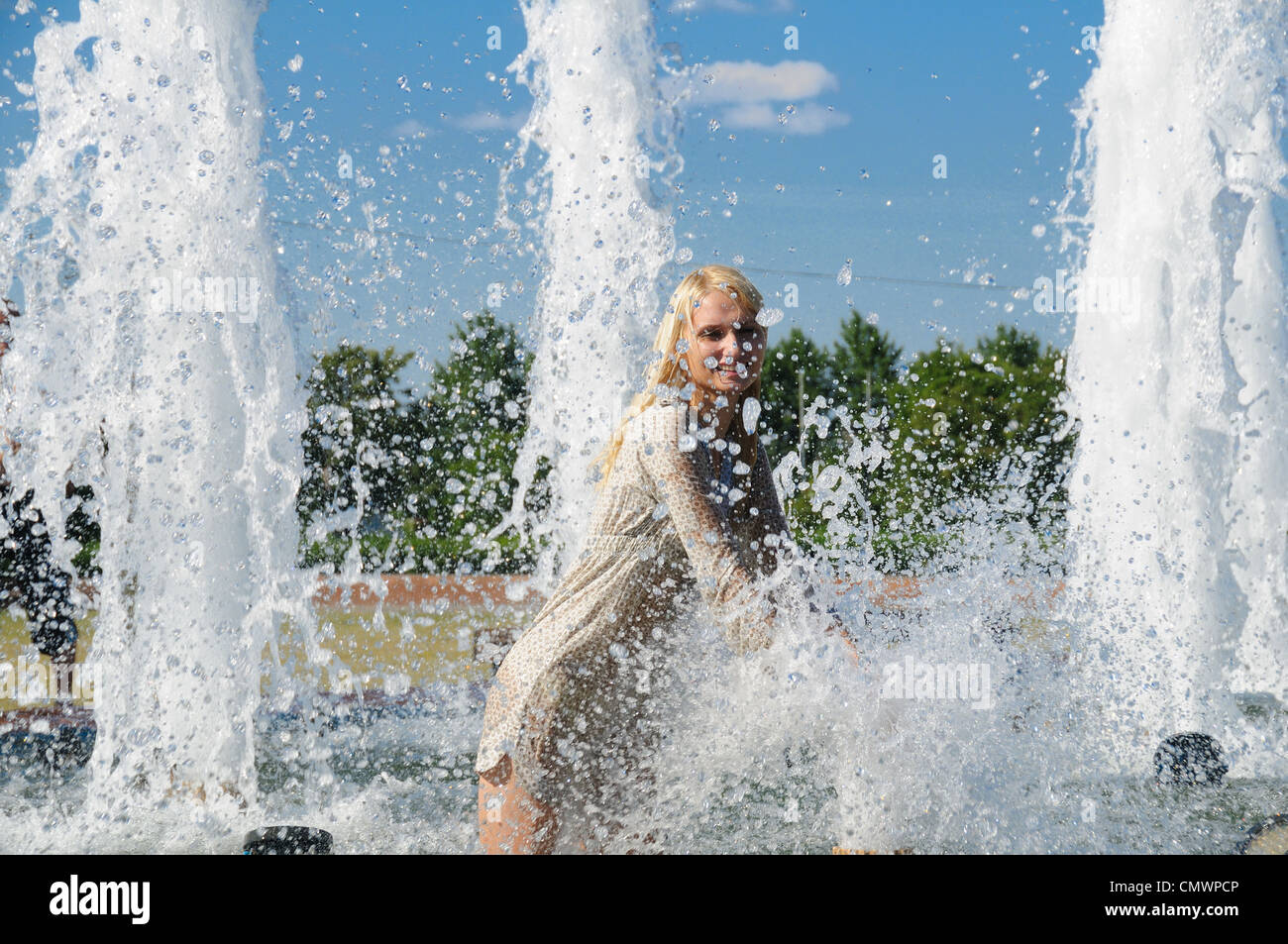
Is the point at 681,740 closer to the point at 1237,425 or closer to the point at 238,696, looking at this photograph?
the point at 238,696

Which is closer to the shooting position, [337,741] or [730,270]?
[730,270]

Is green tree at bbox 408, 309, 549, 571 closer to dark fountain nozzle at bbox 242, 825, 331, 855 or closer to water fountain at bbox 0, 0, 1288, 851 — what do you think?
water fountain at bbox 0, 0, 1288, 851

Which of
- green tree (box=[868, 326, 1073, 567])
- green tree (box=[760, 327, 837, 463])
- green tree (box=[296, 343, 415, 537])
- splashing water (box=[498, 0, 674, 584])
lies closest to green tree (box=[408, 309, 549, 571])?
green tree (box=[296, 343, 415, 537])

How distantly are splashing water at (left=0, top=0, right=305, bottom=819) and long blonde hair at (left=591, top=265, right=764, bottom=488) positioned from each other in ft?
8.34

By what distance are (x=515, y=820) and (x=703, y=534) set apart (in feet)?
2.34

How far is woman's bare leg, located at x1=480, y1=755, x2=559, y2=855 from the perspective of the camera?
2.31 m

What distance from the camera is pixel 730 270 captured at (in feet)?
7.99

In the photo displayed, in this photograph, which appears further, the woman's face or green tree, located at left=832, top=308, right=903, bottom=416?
green tree, located at left=832, top=308, right=903, bottom=416

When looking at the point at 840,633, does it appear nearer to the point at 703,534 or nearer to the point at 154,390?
the point at 703,534

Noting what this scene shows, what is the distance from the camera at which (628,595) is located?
2.36 meters

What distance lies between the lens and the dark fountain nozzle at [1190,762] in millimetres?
3896

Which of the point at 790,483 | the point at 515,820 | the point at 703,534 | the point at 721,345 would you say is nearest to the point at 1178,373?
the point at 790,483
